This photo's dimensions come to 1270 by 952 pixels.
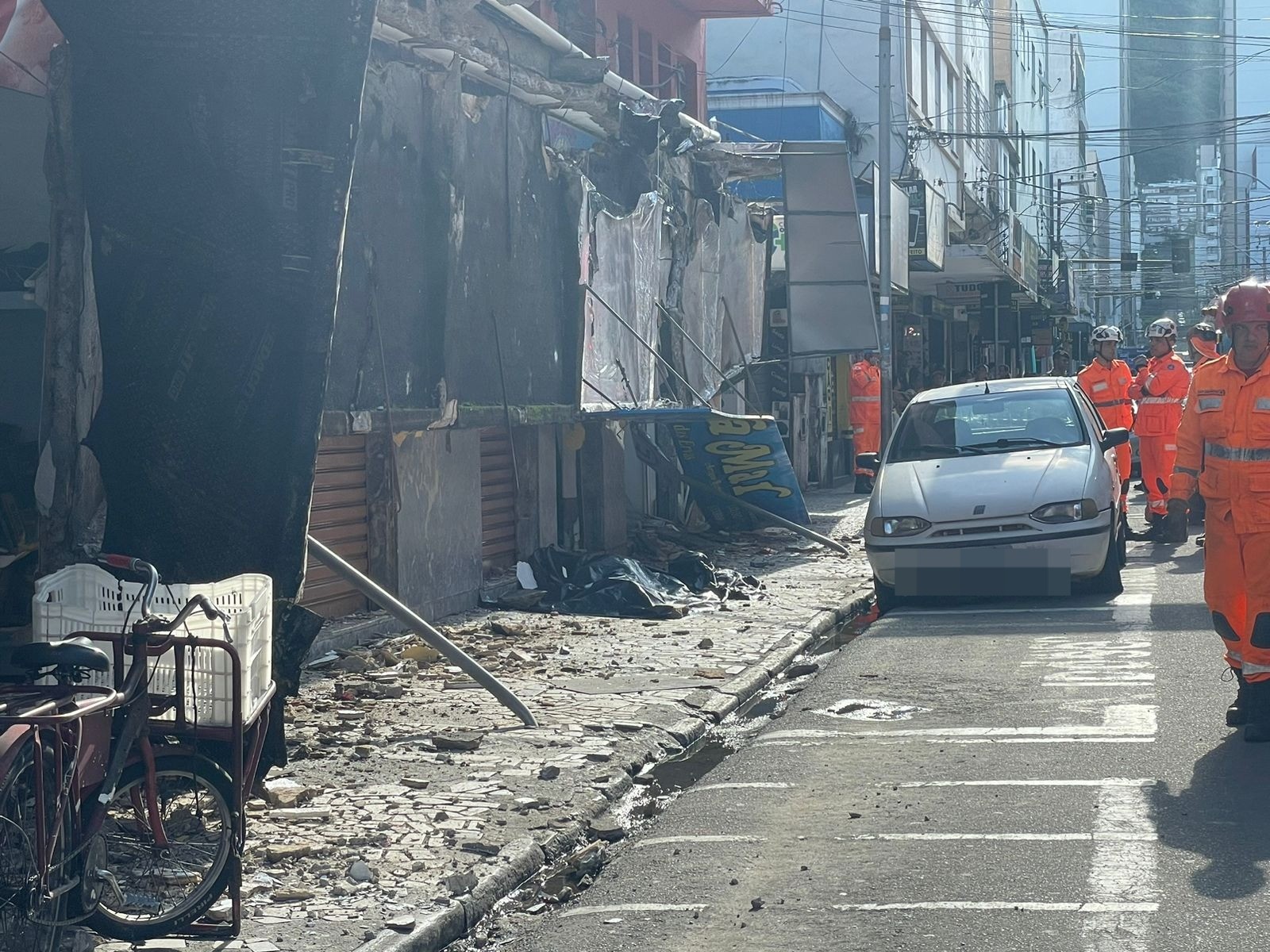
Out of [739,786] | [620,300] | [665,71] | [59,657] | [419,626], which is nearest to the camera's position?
[59,657]

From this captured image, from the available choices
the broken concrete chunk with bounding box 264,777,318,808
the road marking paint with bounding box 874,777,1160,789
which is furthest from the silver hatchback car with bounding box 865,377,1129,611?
the broken concrete chunk with bounding box 264,777,318,808

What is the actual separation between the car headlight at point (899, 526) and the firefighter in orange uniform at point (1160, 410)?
213 inches

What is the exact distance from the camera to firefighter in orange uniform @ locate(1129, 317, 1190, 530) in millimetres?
16016

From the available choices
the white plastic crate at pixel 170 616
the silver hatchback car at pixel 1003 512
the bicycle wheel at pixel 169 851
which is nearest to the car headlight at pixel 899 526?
the silver hatchback car at pixel 1003 512

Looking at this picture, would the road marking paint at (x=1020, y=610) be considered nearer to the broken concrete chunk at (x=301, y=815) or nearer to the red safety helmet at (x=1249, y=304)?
the red safety helmet at (x=1249, y=304)

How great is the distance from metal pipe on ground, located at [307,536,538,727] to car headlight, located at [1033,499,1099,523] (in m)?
4.46

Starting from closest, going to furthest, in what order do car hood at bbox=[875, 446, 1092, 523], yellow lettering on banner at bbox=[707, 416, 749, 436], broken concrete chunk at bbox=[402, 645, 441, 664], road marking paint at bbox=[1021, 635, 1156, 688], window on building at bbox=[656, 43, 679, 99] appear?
road marking paint at bbox=[1021, 635, 1156, 688] → broken concrete chunk at bbox=[402, 645, 441, 664] → car hood at bbox=[875, 446, 1092, 523] → yellow lettering on banner at bbox=[707, 416, 749, 436] → window on building at bbox=[656, 43, 679, 99]

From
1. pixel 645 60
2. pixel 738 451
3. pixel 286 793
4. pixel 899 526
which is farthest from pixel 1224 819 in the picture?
pixel 645 60

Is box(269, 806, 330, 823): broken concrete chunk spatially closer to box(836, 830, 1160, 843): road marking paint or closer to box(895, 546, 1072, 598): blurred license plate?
box(836, 830, 1160, 843): road marking paint

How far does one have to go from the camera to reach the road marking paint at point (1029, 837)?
5559 millimetres

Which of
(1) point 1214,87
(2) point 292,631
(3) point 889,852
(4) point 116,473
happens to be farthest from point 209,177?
(1) point 1214,87

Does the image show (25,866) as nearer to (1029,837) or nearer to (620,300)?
(1029,837)

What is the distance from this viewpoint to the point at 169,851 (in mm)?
4750

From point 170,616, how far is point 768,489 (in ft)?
35.9
